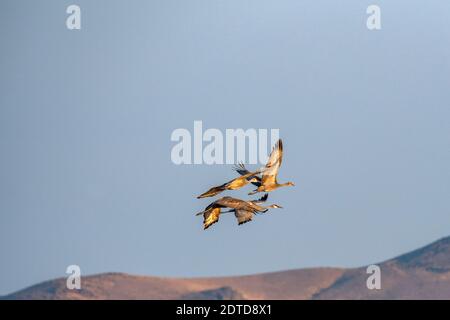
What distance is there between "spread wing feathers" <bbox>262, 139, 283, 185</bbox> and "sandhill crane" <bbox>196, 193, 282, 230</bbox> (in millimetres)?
1236

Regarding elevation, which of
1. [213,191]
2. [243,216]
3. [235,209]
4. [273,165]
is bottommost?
[243,216]

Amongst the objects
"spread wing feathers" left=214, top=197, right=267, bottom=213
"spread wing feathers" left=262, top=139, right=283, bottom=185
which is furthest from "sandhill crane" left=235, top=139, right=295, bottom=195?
"spread wing feathers" left=214, top=197, right=267, bottom=213

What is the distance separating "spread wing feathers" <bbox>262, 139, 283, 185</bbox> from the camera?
288 feet

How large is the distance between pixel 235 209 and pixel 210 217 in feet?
4.07

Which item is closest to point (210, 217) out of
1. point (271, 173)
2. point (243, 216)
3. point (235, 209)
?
point (235, 209)

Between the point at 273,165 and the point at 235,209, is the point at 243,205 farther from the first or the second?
the point at 273,165

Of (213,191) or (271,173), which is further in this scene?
(271,173)

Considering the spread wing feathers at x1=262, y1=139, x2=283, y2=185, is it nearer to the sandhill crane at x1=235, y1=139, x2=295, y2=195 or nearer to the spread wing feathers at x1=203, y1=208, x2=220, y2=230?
the sandhill crane at x1=235, y1=139, x2=295, y2=195

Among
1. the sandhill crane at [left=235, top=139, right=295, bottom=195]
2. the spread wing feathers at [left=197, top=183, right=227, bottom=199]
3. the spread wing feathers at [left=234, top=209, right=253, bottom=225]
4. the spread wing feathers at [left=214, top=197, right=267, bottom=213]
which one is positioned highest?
the sandhill crane at [left=235, top=139, right=295, bottom=195]

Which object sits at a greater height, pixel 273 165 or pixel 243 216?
pixel 273 165

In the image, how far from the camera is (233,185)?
277 feet
